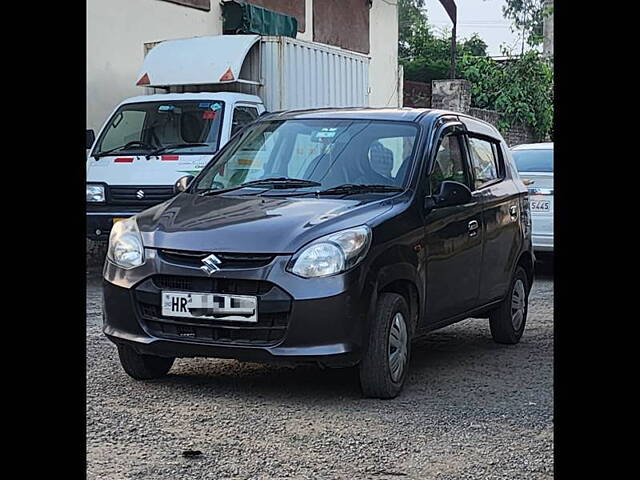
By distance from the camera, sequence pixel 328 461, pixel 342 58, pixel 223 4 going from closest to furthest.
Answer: pixel 328 461, pixel 342 58, pixel 223 4

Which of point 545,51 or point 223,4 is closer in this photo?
point 223,4

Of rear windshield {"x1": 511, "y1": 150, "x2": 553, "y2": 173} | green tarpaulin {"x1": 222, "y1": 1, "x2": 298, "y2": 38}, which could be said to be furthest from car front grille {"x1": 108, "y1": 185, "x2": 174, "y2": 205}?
green tarpaulin {"x1": 222, "y1": 1, "x2": 298, "y2": 38}

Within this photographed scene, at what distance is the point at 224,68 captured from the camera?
491 inches

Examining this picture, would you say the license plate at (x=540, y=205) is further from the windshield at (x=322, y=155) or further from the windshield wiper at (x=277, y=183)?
the windshield wiper at (x=277, y=183)

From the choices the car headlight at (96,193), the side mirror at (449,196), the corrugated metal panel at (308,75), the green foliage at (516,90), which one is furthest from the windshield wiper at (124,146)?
the green foliage at (516,90)

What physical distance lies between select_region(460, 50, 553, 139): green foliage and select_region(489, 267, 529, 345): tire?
18.4m

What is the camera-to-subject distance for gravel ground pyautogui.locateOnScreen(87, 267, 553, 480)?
4707 mm

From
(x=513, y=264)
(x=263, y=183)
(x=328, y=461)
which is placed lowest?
(x=328, y=461)

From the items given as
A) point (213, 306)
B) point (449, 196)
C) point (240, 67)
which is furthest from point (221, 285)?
point (240, 67)

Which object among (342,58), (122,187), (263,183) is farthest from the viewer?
(342,58)
